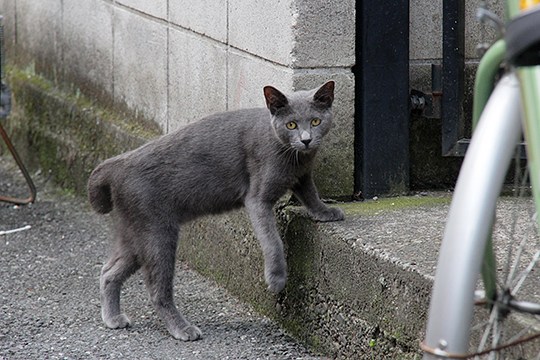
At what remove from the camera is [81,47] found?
639 centimetres

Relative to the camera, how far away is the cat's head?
3861mm

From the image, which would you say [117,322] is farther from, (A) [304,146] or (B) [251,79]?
(B) [251,79]

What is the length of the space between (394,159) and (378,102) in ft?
0.84

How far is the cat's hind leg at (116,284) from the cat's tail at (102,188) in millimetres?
167

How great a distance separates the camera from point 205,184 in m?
4.08

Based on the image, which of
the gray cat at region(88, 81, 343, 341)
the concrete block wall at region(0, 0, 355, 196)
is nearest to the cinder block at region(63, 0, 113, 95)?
the concrete block wall at region(0, 0, 355, 196)

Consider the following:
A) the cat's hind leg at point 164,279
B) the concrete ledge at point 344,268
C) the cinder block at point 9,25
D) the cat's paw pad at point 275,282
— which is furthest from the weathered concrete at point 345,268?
the cinder block at point 9,25

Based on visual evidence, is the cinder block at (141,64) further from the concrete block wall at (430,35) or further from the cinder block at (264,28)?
the concrete block wall at (430,35)

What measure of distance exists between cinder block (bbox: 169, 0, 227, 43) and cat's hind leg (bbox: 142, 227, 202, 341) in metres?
1.07

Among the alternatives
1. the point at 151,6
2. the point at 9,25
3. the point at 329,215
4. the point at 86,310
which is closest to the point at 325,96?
the point at 329,215

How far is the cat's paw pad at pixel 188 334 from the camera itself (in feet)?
13.2

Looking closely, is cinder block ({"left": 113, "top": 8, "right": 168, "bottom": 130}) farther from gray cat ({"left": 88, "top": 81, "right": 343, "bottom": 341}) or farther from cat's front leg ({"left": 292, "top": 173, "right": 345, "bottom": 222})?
cat's front leg ({"left": 292, "top": 173, "right": 345, "bottom": 222})

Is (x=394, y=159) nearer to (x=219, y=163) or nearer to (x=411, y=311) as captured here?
(x=219, y=163)

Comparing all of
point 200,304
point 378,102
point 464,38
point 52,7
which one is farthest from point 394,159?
point 52,7
